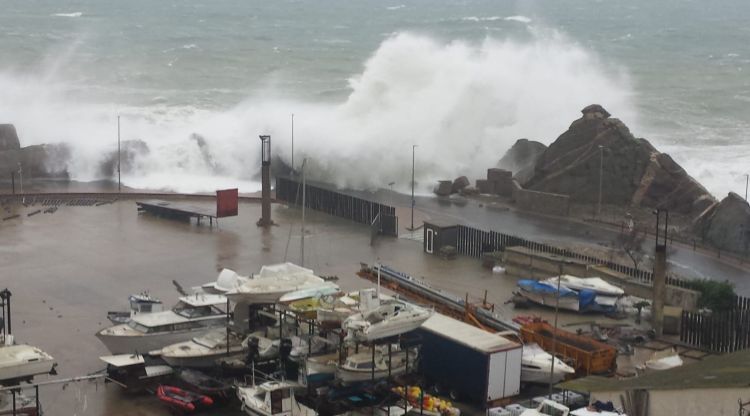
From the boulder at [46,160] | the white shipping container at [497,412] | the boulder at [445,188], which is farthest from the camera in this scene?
the boulder at [46,160]

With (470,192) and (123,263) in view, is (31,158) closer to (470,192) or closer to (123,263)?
(123,263)

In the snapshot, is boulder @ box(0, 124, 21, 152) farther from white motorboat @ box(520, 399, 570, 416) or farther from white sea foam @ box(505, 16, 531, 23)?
white sea foam @ box(505, 16, 531, 23)

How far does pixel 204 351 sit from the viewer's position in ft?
72.9

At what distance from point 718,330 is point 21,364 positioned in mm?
13319

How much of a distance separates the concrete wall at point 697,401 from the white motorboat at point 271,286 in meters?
8.44

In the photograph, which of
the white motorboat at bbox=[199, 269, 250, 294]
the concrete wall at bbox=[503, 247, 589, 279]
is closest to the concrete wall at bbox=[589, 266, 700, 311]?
the concrete wall at bbox=[503, 247, 589, 279]

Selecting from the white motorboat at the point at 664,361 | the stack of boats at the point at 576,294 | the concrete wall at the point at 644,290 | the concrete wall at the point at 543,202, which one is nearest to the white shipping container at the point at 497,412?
the white motorboat at the point at 664,361

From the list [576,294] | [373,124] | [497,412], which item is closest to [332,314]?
[497,412]

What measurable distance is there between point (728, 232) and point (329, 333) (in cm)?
1503

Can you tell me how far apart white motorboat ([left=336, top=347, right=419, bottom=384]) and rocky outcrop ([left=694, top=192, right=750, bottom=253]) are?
14.5 m

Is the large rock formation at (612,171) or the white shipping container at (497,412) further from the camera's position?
the large rock formation at (612,171)

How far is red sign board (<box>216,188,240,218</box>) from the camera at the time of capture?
3584 centimetres

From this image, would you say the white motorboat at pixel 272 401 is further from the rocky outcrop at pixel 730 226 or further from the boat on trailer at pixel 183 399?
the rocky outcrop at pixel 730 226

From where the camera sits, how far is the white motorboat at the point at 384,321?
819 inches
